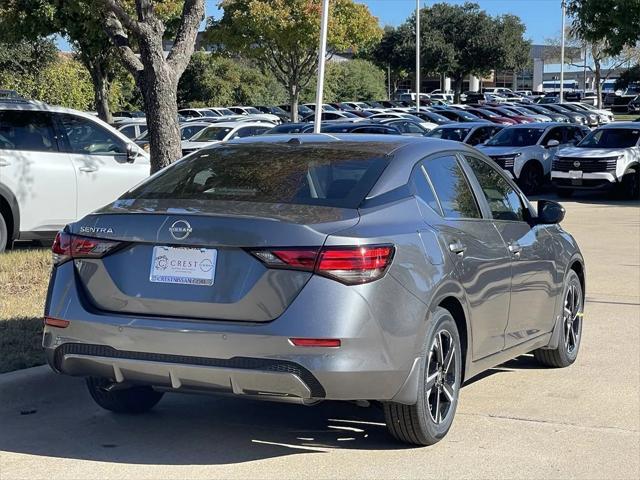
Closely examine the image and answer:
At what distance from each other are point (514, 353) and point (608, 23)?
20126 mm

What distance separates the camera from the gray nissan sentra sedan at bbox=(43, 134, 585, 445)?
192 inches

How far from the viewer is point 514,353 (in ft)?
22.0

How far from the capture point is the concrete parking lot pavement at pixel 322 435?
17.4ft

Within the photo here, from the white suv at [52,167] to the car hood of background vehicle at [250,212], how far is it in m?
6.71

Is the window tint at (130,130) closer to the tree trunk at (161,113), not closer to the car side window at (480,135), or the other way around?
the car side window at (480,135)

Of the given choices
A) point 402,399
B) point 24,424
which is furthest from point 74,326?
point 402,399

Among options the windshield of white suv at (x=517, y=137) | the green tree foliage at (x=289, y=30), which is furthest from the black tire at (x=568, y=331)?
the green tree foliage at (x=289, y=30)

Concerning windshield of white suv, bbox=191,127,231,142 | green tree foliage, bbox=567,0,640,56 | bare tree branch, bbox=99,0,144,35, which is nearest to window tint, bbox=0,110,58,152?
bare tree branch, bbox=99,0,144,35

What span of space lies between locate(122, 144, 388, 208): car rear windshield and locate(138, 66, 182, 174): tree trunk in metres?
5.50

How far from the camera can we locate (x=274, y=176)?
5637mm

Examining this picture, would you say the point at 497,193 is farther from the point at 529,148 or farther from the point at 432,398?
the point at 529,148

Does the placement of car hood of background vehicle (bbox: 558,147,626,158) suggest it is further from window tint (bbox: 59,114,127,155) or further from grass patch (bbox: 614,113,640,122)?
grass patch (bbox: 614,113,640,122)

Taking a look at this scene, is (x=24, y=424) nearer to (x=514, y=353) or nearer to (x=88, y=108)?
(x=514, y=353)

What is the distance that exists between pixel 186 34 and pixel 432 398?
7342mm
